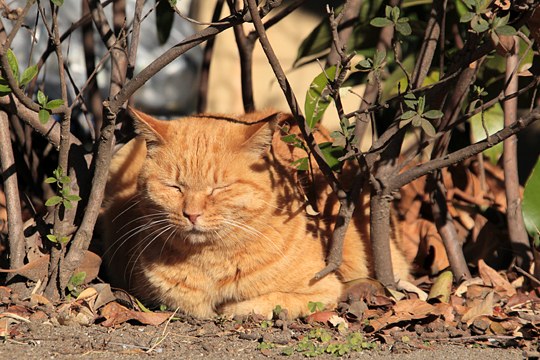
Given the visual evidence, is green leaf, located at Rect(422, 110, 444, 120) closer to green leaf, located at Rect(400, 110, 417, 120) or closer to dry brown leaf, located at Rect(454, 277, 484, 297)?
green leaf, located at Rect(400, 110, 417, 120)

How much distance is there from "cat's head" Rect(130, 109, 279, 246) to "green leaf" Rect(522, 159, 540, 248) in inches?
43.6

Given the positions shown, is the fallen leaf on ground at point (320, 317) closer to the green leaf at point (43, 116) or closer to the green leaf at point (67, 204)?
the green leaf at point (67, 204)

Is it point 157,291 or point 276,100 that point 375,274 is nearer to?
point 157,291

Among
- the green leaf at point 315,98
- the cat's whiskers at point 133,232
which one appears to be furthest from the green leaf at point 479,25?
the cat's whiskers at point 133,232

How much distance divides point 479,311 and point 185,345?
3.83 ft

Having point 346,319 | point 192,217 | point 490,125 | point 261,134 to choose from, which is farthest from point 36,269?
point 490,125

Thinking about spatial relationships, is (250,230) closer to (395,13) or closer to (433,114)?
(433,114)

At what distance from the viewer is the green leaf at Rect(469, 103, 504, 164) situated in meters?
3.72

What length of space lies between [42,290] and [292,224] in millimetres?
1058

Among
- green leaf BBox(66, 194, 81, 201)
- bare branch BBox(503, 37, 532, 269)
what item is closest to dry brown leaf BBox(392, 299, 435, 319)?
bare branch BBox(503, 37, 532, 269)

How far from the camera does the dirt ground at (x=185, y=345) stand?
2594 millimetres

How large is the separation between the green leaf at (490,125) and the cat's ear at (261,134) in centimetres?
124

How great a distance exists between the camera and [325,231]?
3.29m

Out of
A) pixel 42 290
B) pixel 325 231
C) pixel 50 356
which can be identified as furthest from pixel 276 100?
pixel 50 356
